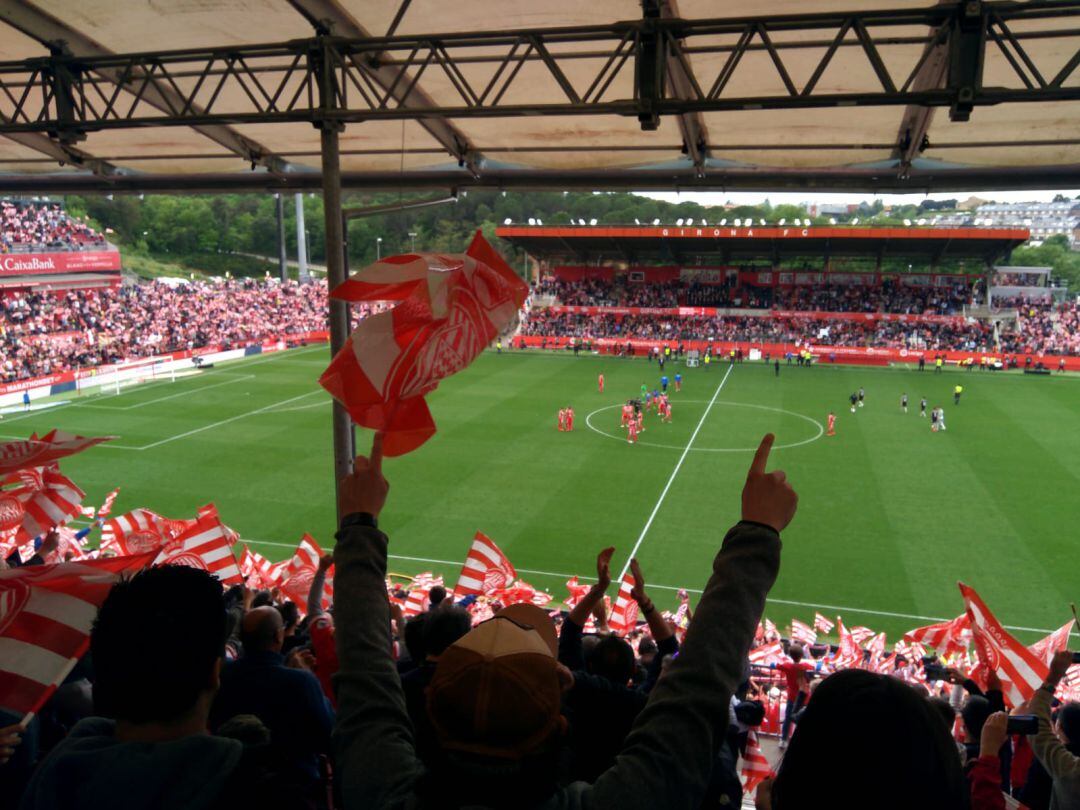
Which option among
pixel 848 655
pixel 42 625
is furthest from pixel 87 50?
pixel 848 655

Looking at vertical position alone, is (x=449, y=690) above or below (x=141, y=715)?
above

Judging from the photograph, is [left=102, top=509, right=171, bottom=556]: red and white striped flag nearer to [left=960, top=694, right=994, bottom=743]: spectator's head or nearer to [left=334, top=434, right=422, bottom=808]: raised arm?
[left=960, top=694, right=994, bottom=743]: spectator's head

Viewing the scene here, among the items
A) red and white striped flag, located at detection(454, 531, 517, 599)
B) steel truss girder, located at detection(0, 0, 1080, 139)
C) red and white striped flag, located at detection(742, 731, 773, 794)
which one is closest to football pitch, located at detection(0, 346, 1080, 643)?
red and white striped flag, located at detection(454, 531, 517, 599)

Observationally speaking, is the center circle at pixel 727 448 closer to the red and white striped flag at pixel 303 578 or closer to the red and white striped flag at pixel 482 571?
the red and white striped flag at pixel 482 571

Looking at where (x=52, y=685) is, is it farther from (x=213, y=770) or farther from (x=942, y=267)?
(x=942, y=267)

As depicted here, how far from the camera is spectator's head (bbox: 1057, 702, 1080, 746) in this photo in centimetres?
374

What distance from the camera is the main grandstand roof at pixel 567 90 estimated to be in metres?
6.39

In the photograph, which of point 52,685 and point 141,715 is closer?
point 141,715

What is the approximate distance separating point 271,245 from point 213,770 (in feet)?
312

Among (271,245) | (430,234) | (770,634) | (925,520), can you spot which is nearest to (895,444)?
(925,520)

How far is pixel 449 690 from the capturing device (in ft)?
4.62

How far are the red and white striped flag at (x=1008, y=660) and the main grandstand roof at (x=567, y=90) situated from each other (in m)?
3.93

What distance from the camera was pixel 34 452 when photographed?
4941 millimetres

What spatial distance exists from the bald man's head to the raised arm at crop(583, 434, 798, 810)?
90.2 inches
